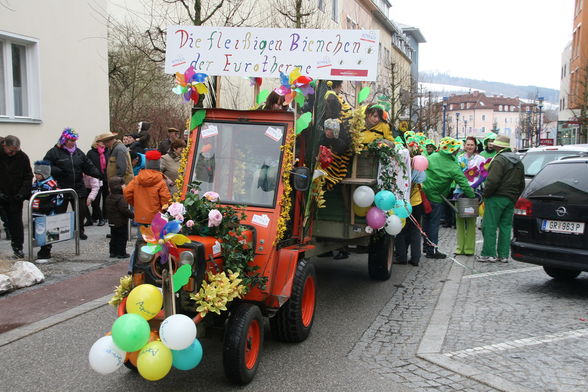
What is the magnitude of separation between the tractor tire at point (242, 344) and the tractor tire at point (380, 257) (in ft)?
11.3

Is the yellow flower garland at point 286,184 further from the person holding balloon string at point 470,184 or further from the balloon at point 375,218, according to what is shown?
the person holding balloon string at point 470,184

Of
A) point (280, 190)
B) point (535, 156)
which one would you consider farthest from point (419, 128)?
point (280, 190)

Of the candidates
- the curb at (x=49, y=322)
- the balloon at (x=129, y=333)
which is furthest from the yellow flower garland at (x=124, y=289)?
Result: the curb at (x=49, y=322)

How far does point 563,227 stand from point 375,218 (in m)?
2.31

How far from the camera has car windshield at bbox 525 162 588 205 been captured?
6977 millimetres

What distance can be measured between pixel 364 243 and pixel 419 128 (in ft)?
102

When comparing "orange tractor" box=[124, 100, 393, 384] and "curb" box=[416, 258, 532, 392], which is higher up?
"orange tractor" box=[124, 100, 393, 384]

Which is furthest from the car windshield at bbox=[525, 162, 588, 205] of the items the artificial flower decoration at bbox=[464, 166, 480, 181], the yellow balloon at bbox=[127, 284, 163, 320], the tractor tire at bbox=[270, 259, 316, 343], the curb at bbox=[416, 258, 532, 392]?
the yellow balloon at bbox=[127, 284, 163, 320]

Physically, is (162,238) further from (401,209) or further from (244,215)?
(401,209)

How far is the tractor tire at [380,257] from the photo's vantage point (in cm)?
784

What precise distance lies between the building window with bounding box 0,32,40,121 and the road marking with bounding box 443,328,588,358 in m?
9.85

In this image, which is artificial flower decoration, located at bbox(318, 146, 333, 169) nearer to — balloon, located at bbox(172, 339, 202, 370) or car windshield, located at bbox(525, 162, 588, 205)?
balloon, located at bbox(172, 339, 202, 370)

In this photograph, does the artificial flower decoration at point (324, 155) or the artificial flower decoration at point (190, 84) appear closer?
the artificial flower decoration at point (190, 84)

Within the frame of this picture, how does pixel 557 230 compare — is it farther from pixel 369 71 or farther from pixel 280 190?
pixel 280 190
